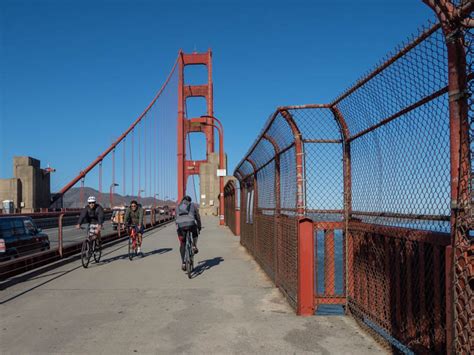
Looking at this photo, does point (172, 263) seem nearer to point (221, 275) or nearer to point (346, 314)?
point (221, 275)

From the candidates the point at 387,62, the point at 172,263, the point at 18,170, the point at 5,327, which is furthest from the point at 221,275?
the point at 18,170

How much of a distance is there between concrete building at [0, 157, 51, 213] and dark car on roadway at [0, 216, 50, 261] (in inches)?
1258

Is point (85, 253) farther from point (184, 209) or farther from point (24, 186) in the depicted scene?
point (24, 186)

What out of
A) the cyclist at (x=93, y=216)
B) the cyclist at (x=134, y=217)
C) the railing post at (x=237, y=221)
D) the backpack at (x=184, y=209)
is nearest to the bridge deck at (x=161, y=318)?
the backpack at (x=184, y=209)

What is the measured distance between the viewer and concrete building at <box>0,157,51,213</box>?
129ft

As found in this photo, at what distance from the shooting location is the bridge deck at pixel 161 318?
13.5 ft

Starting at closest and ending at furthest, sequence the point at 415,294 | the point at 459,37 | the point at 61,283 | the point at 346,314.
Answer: the point at 459,37 < the point at 415,294 < the point at 346,314 < the point at 61,283

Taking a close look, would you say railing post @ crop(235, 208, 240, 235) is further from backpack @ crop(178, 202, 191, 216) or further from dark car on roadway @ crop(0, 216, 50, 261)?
backpack @ crop(178, 202, 191, 216)

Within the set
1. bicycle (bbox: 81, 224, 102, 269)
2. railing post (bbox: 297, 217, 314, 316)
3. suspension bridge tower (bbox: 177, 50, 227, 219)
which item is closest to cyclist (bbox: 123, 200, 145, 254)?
bicycle (bbox: 81, 224, 102, 269)

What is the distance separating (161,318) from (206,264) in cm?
461

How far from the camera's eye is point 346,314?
5.16m

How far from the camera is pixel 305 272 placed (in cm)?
507

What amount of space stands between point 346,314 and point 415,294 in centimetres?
185

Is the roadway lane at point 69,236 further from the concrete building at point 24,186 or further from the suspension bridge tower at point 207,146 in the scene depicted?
the concrete building at point 24,186
